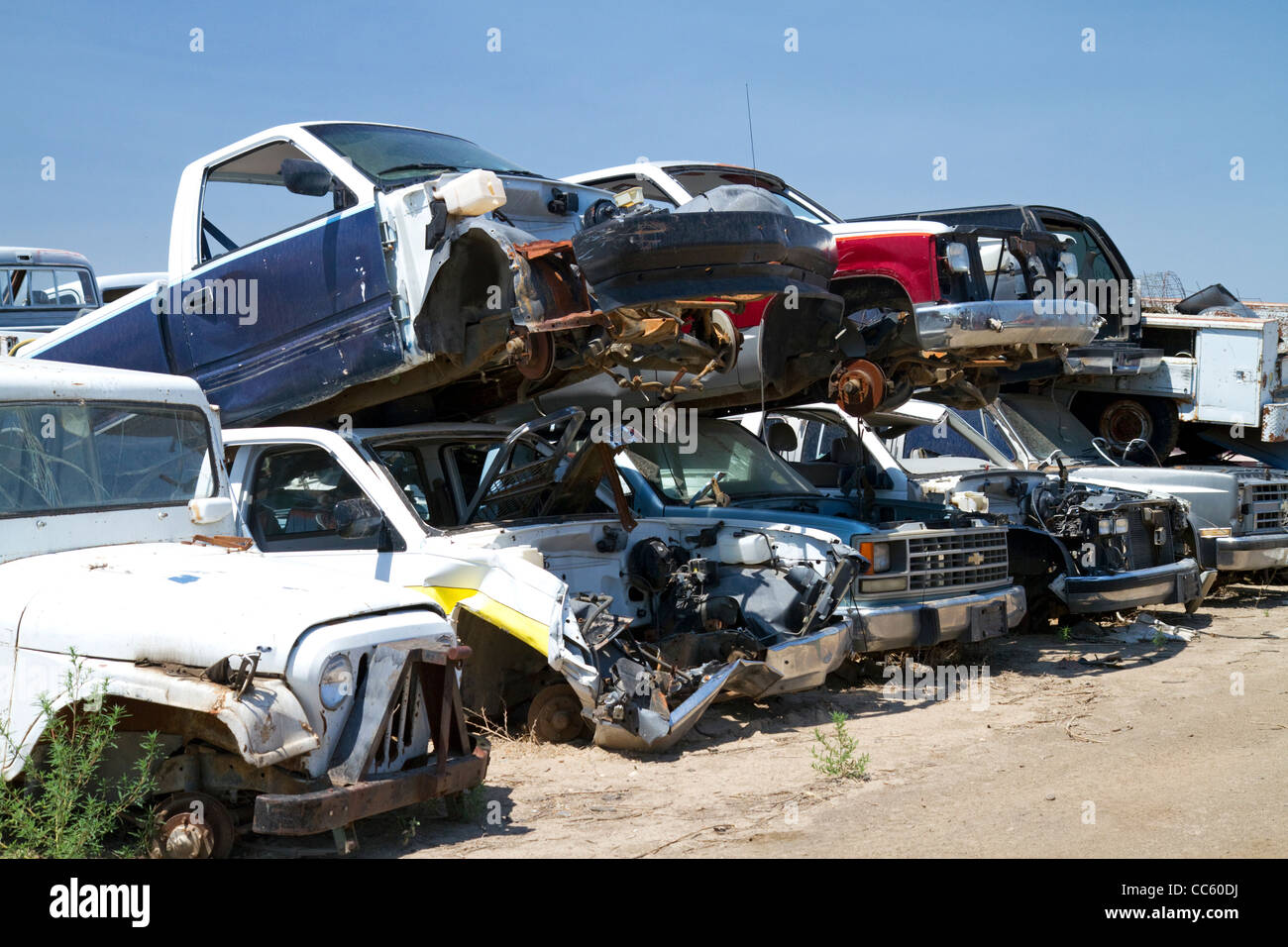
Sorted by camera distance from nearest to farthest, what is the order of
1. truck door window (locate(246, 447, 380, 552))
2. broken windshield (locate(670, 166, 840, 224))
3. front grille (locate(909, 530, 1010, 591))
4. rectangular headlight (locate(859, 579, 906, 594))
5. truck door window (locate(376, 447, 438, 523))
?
truck door window (locate(246, 447, 380, 552)), truck door window (locate(376, 447, 438, 523)), rectangular headlight (locate(859, 579, 906, 594)), front grille (locate(909, 530, 1010, 591)), broken windshield (locate(670, 166, 840, 224))

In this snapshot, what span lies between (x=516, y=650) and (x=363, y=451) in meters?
1.32

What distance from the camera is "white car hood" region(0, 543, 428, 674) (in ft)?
13.6

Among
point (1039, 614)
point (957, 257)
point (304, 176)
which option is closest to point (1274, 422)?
point (1039, 614)

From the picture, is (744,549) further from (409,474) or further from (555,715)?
(409,474)

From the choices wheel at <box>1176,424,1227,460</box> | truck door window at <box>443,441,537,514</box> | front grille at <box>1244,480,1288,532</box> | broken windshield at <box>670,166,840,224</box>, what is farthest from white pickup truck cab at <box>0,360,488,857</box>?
wheel at <box>1176,424,1227,460</box>

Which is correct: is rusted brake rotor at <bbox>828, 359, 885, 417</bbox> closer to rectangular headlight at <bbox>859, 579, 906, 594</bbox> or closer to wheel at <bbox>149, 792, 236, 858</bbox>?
rectangular headlight at <bbox>859, 579, 906, 594</bbox>

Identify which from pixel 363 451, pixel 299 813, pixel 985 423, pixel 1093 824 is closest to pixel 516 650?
pixel 363 451

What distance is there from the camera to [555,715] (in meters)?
6.19

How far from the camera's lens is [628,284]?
6168mm

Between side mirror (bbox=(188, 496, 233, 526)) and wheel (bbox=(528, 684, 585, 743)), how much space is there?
5.97ft

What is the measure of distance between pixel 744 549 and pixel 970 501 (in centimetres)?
318

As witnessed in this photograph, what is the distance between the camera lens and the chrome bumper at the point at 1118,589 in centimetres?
889

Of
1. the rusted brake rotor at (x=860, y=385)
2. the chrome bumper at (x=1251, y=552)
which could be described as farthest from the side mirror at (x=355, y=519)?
the chrome bumper at (x=1251, y=552)
